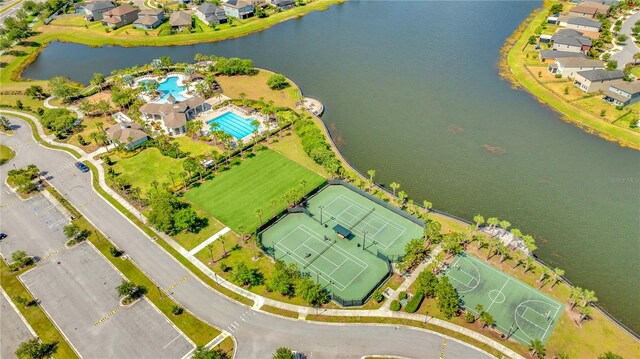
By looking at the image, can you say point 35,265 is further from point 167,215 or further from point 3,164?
point 3,164

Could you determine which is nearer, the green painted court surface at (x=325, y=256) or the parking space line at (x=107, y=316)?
the parking space line at (x=107, y=316)

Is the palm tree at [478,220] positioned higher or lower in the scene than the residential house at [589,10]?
lower

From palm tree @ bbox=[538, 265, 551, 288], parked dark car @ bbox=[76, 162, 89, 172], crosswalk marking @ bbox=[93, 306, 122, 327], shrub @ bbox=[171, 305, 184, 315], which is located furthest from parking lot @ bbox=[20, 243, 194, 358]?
palm tree @ bbox=[538, 265, 551, 288]

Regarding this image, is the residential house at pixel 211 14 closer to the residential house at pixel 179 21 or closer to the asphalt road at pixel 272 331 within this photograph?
the residential house at pixel 179 21

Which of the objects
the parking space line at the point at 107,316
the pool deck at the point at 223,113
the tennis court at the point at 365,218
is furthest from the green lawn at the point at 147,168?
the tennis court at the point at 365,218

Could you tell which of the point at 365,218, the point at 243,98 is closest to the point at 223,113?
the point at 243,98

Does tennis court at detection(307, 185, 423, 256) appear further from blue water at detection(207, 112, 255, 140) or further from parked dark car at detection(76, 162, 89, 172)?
parked dark car at detection(76, 162, 89, 172)

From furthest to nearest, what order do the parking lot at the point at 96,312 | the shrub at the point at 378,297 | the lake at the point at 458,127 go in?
1. the lake at the point at 458,127
2. the shrub at the point at 378,297
3. the parking lot at the point at 96,312

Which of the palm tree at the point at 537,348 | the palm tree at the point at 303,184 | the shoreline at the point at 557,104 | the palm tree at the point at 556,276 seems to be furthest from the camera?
the shoreline at the point at 557,104
